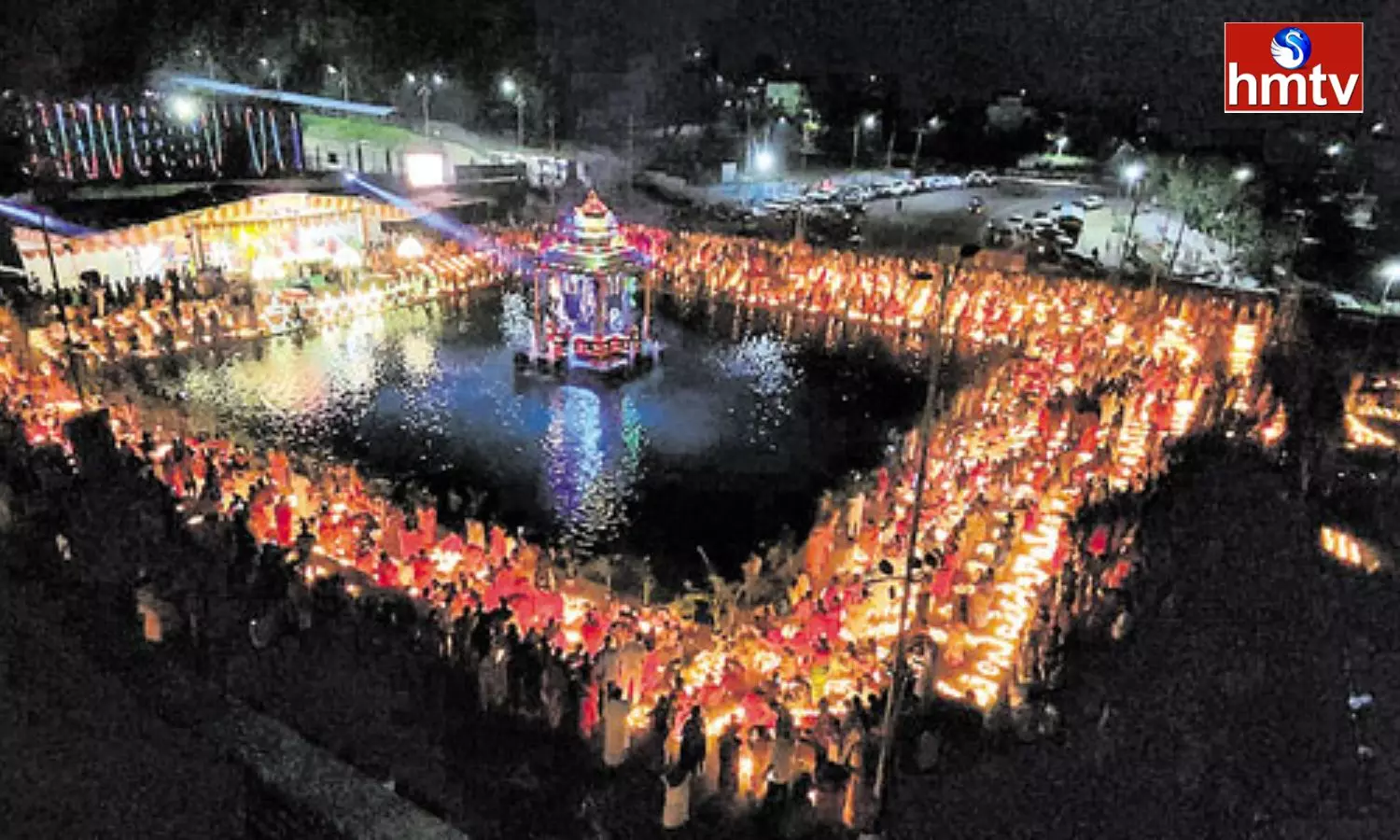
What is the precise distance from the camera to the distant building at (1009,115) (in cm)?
7594

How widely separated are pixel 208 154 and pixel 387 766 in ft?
78.3

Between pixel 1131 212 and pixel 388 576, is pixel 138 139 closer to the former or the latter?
pixel 388 576

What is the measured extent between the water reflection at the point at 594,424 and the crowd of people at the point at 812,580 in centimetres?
125

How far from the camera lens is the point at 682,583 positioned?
40.7 feet

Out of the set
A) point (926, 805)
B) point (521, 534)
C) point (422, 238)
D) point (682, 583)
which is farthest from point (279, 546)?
point (422, 238)

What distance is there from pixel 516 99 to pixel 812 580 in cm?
4484

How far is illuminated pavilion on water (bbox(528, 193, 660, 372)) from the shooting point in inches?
764

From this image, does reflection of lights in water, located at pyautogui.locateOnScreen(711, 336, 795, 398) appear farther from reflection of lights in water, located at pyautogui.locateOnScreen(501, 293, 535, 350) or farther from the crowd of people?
reflection of lights in water, located at pyautogui.locateOnScreen(501, 293, 535, 350)

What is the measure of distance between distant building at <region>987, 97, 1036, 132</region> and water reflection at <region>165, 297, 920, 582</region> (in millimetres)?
61626

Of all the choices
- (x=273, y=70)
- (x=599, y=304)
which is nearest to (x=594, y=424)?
(x=599, y=304)

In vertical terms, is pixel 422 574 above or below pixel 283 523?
below

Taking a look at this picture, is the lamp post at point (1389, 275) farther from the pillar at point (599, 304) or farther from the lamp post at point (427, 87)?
the lamp post at point (427, 87)

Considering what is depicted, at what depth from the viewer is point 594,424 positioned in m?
17.4

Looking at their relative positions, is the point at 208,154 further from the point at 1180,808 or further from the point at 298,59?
the point at 1180,808
